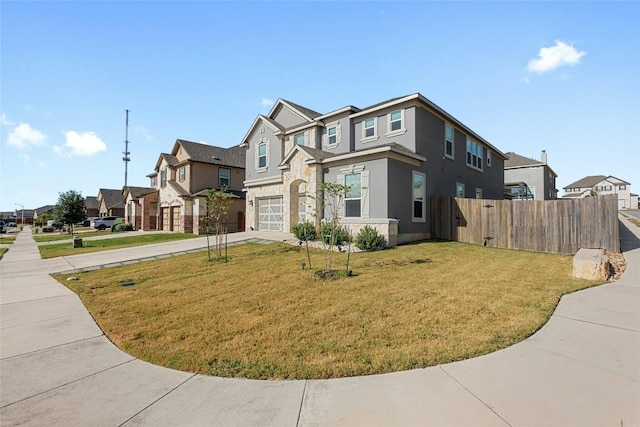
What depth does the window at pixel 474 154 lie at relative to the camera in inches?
812

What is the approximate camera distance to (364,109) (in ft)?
54.5

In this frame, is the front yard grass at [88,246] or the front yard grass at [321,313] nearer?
the front yard grass at [321,313]

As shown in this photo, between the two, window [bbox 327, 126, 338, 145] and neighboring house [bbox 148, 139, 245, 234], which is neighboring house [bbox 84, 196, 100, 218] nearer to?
neighboring house [bbox 148, 139, 245, 234]

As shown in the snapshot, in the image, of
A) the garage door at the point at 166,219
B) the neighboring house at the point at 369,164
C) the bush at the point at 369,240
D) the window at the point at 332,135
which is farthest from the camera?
the garage door at the point at 166,219

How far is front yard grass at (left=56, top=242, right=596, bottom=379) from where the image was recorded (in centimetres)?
371

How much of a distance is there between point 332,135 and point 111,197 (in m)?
52.0

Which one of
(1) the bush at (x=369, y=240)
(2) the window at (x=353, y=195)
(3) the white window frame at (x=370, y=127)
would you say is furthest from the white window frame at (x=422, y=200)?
(3) the white window frame at (x=370, y=127)

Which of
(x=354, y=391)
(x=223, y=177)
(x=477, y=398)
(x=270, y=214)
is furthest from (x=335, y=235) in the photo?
(x=223, y=177)

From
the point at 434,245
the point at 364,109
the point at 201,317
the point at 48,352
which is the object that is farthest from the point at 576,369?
the point at 364,109

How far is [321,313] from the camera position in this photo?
209 inches

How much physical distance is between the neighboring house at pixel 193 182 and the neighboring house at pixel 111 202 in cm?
2520

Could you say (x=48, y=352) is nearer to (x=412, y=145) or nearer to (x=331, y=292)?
(x=331, y=292)

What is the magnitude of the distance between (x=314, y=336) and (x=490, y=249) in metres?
11.7

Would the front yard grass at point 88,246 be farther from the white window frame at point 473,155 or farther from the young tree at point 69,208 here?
the white window frame at point 473,155
